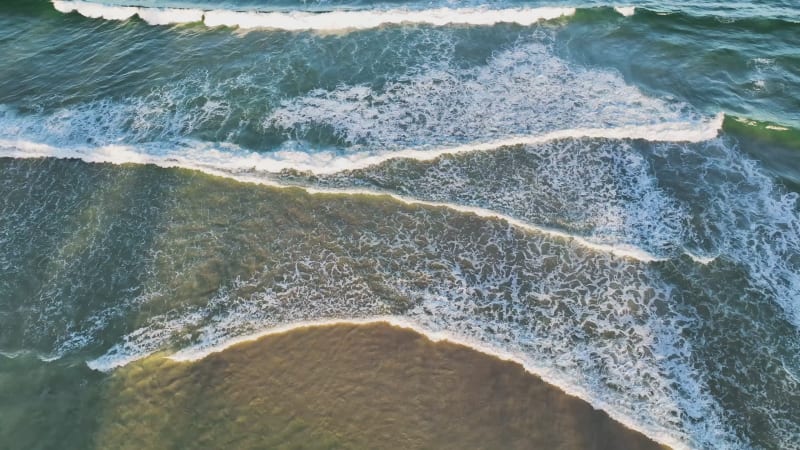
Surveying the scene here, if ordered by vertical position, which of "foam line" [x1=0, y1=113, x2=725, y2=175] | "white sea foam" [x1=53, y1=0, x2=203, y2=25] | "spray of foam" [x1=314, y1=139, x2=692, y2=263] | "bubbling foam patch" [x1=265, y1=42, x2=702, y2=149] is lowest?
"spray of foam" [x1=314, y1=139, x2=692, y2=263]

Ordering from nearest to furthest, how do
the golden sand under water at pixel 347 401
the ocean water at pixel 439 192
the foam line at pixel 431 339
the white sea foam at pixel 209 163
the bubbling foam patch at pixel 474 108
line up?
the golden sand under water at pixel 347 401, the foam line at pixel 431 339, the ocean water at pixel 439 192, the white sea foam at pixel 209 163, the bubbling foam patch at pixel 474 108

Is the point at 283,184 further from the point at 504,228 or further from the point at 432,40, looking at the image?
the point at 432,40

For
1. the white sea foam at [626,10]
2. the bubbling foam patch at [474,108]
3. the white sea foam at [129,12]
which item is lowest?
the bubbling foam patch at [474,108]

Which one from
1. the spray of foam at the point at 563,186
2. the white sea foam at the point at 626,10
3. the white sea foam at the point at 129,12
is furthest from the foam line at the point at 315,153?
the white sea foam at the point at 129,12

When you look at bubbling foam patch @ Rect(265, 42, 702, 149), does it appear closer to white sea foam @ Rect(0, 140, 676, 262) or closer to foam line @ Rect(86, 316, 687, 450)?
white sea foam @ Rect(0, 140, 676, 262)

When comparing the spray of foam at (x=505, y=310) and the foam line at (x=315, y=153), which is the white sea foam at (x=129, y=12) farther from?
the spray of foam at (x=505, y=310)

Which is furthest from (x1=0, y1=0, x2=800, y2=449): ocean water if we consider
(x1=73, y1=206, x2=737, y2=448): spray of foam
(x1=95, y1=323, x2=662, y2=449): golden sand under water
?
(x1=95, y1=323, x2=662, y2=449): golden sand under water

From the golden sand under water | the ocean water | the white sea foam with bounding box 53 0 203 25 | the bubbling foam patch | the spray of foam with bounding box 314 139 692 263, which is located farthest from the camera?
the white sea foam with bounding box 53 0 203 25
